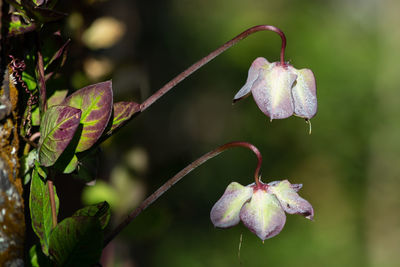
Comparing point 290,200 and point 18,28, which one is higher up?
point 18,28

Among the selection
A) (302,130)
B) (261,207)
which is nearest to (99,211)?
(261,207)

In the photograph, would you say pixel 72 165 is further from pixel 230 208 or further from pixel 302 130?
pixel 302 130

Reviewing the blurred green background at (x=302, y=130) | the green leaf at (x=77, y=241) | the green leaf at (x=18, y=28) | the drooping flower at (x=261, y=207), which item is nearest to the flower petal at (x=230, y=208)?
the drooping flower at (x=261, y=207)

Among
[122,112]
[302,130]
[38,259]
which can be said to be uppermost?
[122,112]

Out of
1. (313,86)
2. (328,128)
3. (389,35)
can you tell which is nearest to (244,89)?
(313,86)

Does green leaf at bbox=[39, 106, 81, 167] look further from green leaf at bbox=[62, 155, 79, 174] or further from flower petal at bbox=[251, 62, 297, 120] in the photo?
flower petal at bbox=[251, 62, 297, 120]

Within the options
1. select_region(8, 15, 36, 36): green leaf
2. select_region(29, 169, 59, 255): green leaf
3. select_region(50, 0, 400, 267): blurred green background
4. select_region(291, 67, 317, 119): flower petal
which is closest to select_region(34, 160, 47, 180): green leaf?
select_region(29, 169, 59, 255): green leaf

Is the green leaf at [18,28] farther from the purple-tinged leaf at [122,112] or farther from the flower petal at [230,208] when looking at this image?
the flower petal at [230,208]
